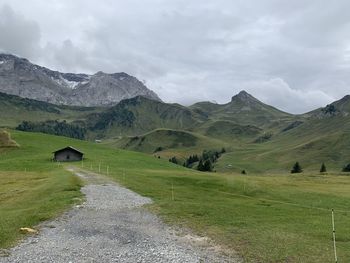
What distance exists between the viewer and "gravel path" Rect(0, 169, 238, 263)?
24875mm

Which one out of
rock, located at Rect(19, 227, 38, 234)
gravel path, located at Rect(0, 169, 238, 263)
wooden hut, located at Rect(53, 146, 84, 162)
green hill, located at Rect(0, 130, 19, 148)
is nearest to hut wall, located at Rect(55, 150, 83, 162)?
wooden hut, located at Rect(53, 146, 84, 162)

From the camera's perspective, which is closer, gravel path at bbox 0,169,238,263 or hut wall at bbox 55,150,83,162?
gravel path at bbox 0,169,238,263

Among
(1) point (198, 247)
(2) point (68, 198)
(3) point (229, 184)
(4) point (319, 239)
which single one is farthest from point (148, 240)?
(3) point (229, 184)

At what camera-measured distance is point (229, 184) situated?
8000 centimetres

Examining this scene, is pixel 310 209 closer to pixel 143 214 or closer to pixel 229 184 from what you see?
pixel 143 214

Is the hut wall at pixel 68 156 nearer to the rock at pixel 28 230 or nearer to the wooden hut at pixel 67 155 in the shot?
the wooden hut at pixel 67 155

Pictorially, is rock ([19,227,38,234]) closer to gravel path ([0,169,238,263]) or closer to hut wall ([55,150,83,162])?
gravel path ([0,169,238,263])

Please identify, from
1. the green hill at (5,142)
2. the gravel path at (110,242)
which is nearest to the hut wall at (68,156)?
the green hill at (5,142)

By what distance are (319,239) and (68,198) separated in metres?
27.6

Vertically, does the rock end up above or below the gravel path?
above

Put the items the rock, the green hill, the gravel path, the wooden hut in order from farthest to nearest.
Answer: the green hill, the wooden hut, the rock, the gravel path

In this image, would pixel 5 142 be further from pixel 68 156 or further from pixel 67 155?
pixel 68 156

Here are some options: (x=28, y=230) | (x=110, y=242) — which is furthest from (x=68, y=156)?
(x=110, y=242)

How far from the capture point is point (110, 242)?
28.4 m
